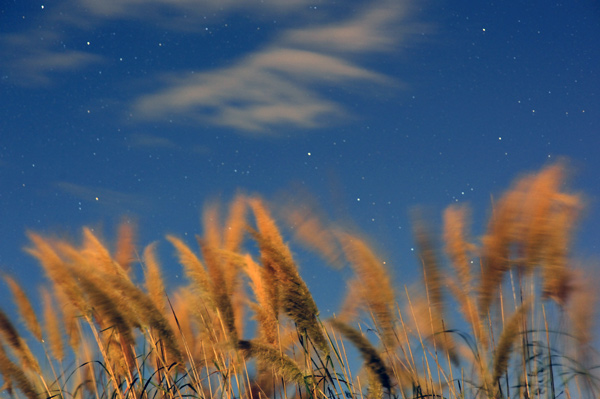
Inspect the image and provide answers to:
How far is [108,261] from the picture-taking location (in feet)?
8.76

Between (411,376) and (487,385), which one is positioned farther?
(411,376)

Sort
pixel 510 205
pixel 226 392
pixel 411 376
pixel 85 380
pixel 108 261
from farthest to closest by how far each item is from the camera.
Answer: pixel 85 380 < pixel 226 392 < pixel 108 261 < pixel 411 376 < pixel 510 205

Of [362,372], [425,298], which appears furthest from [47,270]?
[425,298]

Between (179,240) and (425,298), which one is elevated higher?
(179,240)

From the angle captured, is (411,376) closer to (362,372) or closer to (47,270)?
(362,372)

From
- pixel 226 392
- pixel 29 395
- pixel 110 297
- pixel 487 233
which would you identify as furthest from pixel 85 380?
pixel 487 233

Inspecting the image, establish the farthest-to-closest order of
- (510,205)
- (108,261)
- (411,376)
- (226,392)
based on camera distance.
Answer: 1. (226,392)
2. (108,261)
3. (411,376)
4. (510,205)

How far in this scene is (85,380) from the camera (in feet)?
10.6

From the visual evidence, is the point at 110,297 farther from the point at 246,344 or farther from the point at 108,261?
the point at 246,344

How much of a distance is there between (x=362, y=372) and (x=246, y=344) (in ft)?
1.77

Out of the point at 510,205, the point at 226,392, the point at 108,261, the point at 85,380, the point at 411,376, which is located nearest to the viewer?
the point at 510,205

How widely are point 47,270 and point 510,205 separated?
5.97 ft

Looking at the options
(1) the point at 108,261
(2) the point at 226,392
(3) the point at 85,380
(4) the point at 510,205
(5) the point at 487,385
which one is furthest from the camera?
(3) the point at 85,380

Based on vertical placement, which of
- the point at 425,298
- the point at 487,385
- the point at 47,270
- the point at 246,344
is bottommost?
the point at 487,385
